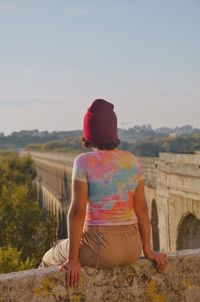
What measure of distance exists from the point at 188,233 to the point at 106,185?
41.8ft

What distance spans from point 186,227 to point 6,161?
1969 inches

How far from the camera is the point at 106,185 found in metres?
3.94

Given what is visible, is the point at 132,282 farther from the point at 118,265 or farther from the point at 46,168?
the point at 46,168

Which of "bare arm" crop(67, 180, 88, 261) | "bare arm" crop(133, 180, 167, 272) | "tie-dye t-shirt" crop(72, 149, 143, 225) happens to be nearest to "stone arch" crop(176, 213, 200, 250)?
"bare arm" crop(133, 180, 167, 272)

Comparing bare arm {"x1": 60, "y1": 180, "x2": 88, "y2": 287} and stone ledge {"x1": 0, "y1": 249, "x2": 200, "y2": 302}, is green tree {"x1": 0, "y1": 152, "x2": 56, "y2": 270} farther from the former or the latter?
bare arm {"x1": 60, "y1": 180, "x2": 88, "y2": 287}

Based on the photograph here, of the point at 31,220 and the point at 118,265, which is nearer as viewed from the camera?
the point at 118,265

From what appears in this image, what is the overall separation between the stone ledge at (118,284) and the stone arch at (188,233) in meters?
11.5

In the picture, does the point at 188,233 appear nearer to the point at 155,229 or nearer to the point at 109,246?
the point at 155,229

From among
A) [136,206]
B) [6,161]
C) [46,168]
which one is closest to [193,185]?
[136,206]

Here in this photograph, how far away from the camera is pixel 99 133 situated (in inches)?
159

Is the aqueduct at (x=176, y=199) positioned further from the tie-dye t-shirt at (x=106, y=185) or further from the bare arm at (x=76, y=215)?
the bare arm at (x=76, y=215)

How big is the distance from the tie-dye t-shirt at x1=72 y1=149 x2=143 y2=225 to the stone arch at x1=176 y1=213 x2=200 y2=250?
1170 centimetres

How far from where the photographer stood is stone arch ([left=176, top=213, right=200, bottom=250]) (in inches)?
616

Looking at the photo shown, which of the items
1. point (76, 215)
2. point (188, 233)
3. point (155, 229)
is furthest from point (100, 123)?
point (155, 229)
